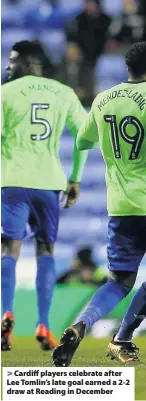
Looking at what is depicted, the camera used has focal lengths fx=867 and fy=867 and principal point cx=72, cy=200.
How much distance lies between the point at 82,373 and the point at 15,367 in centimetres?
42

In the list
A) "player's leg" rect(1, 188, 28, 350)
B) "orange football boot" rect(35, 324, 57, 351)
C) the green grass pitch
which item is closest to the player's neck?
"player's leg" rect(1, 188, 28, 350)

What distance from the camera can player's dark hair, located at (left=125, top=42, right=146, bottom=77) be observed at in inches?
192

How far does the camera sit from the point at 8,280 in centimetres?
546

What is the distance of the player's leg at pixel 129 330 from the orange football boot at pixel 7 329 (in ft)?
2.33

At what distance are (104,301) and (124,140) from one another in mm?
906

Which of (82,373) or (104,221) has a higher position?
(104,221)

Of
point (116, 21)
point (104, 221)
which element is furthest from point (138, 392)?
point (116, 21)

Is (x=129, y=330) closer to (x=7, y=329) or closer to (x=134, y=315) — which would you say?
(x=134, y=315)

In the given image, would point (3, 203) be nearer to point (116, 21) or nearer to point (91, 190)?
point (91, 190)

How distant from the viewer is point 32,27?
5.52 m

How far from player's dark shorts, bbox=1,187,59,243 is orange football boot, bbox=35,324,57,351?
56 centimetres

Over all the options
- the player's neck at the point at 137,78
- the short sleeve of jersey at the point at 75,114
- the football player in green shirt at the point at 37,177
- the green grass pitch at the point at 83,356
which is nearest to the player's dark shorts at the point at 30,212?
the football player in green shirt at the point at 37,177

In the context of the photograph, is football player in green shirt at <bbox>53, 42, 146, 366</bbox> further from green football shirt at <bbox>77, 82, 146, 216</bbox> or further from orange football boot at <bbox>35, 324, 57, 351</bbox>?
orange football boot at <bbox>35, 324, 57, 351</bbox>

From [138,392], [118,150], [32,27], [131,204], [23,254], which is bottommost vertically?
[138,392]
